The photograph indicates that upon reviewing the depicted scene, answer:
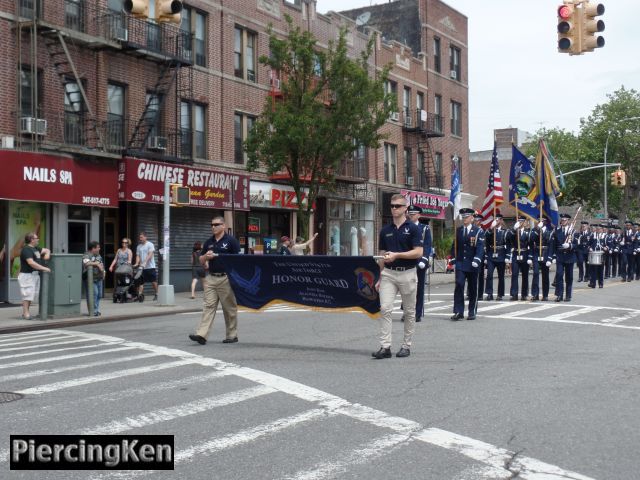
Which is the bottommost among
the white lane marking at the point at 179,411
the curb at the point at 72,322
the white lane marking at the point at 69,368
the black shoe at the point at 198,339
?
the curb at the point at 72,322

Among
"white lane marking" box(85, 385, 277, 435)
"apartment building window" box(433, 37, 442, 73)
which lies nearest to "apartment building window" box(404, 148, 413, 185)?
"apartment building window" box(433, 37, 442, 73)

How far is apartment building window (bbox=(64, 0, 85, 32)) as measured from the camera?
22672mm

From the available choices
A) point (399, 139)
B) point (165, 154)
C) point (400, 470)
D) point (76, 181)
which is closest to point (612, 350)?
point (400, 470)

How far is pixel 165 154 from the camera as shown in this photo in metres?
25.6

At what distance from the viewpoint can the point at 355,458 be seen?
5652 millimetres

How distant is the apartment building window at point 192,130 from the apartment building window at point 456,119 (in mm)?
22036

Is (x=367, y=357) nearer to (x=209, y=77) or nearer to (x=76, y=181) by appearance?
(x=76, y=181)

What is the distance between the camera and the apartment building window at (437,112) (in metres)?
43.7

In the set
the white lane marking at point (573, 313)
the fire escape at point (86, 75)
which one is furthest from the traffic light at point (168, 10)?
the fire escape at point (86, 75)

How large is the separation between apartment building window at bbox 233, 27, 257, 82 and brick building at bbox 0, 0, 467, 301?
0.18 ft

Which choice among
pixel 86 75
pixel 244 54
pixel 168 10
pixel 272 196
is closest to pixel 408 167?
pixel 272 196

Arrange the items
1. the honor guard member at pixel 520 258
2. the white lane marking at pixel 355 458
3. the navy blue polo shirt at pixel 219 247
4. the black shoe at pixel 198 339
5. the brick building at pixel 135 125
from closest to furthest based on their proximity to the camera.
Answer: the white lane marking at pixel 355 458, the black shoe at pixel 198 339, the navy blue polo shirt at pixel 219 247, the honor guard member at pixel 520 258, the brick building at pixel 135 125

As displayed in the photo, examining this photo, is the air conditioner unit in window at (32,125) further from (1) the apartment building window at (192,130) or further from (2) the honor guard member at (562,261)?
(2) the honor guard member at (562,261)

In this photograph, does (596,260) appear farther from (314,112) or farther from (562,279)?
(314,112)
